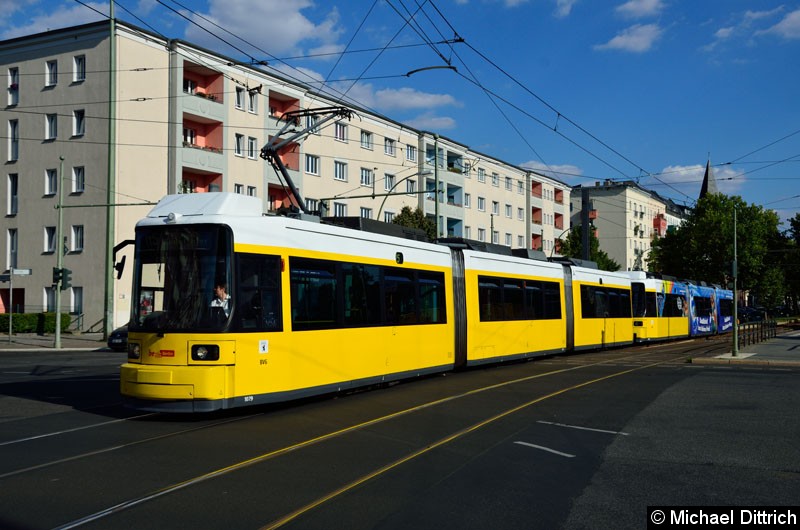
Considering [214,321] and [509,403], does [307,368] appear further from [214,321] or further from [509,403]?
[509,403]

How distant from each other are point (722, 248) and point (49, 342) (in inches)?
2349

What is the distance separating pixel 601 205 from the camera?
10062 cm

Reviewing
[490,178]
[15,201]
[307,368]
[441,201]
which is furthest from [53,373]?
[490,178]

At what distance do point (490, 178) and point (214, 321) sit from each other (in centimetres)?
6167

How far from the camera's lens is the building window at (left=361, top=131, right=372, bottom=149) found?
174 feet

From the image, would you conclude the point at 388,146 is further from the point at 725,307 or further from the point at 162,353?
the point at 162,353

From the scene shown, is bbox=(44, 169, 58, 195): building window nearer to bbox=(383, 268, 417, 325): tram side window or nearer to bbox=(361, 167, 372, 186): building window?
bbox=(361, 167, 372, 186): building window

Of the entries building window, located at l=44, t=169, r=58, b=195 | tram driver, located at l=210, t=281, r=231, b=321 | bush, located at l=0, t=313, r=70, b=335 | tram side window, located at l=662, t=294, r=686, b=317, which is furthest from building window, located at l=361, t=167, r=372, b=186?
tram driver, located at l=210, t=281, r=231, b=321

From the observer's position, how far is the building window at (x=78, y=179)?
38.7 meters

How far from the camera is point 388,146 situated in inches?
2207

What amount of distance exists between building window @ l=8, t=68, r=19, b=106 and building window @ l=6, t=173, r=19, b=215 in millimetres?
3965

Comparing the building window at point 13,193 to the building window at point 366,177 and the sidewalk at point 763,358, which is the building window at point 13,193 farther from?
the sidewalk at point 763,358

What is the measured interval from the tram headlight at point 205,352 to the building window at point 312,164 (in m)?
38.7

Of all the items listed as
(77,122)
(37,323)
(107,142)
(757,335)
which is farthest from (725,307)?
(37,323)
